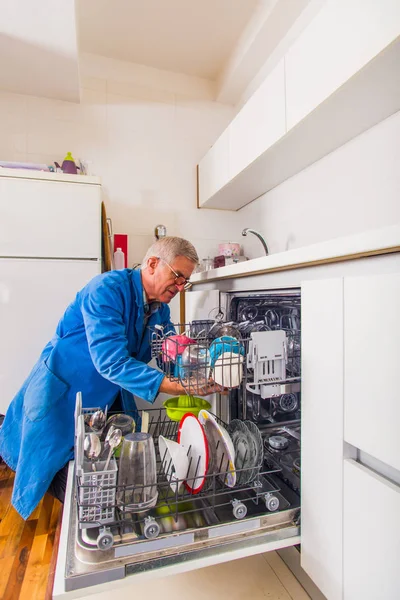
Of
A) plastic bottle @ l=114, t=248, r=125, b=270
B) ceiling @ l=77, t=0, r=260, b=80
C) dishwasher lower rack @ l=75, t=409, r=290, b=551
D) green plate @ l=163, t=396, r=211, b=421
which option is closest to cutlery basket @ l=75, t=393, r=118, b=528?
dishwasher lower rack @ l=75, t=409, r=290, b=551

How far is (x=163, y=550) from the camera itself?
667 mm

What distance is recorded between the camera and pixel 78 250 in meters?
1.75

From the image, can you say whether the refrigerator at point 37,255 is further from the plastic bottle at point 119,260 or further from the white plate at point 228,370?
the white plate at point 228,370

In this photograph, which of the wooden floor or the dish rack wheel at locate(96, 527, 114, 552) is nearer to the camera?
the dish rack wheel at locate(96, 527, 114, 552)

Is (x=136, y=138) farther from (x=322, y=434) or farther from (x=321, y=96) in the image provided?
(x=322, y=434)

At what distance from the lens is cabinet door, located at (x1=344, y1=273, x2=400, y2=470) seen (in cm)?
57

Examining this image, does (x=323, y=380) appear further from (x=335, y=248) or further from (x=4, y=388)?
(x=4, y=388)

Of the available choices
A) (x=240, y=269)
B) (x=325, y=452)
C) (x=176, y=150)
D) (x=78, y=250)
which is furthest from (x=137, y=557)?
(x=176, y=150)

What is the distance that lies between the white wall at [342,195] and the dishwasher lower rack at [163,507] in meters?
1.01

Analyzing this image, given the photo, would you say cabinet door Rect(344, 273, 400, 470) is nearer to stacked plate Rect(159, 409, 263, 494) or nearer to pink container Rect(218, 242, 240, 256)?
stacked plate Rect(159, 409, 263, 494)

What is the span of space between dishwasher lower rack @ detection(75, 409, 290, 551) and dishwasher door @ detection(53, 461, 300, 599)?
1cm

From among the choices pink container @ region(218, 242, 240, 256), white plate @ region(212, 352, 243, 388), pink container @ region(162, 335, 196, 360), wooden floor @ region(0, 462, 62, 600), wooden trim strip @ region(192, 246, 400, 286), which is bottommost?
wooden floor @ region(0, 462, 62, 600)

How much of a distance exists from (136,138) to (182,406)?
1836 mm

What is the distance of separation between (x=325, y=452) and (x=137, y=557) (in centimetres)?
43
